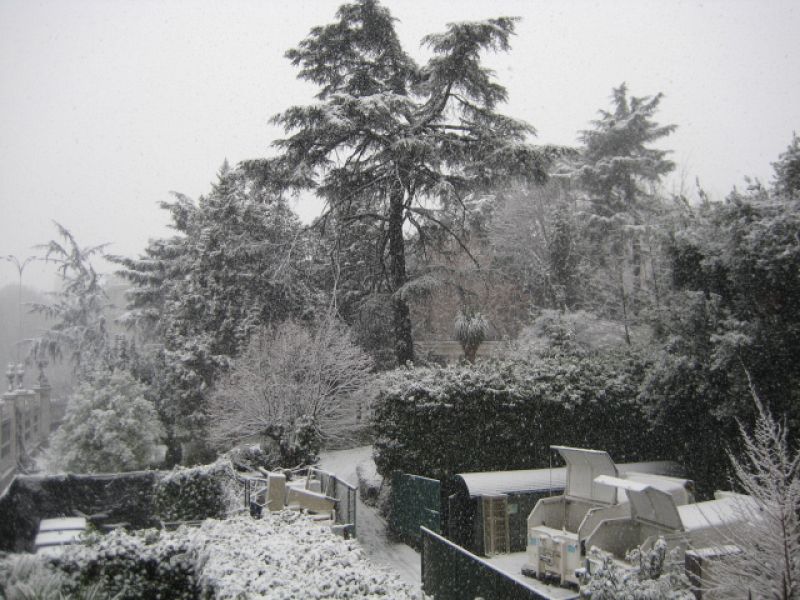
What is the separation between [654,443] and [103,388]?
16435 mm

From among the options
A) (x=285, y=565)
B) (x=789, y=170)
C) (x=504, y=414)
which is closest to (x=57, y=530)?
(x=285, y=565)

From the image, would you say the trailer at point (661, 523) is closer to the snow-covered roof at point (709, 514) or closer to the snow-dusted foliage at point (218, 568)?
the snow-covered roof at point (709, 514)

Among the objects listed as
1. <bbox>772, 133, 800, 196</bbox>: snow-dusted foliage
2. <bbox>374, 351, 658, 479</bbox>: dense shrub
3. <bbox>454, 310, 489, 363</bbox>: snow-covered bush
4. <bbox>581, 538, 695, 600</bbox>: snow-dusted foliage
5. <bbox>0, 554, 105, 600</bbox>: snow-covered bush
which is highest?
<bbox>772, 133, 800, 196</bbox>: snow-dusted foliage

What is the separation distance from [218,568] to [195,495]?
20.0ft

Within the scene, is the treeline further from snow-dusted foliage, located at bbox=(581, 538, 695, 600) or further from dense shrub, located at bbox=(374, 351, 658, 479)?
snow-dusted foliage, located at bbox=(581, 538, 695, 600)

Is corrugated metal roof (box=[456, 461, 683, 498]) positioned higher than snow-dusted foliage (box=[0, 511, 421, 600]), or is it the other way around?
snow-dusted foliage (box=[0, 511, 421, 600])

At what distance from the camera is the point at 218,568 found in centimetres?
523

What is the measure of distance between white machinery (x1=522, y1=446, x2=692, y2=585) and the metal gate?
2243 millimetres

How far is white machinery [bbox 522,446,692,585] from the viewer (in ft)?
30.6

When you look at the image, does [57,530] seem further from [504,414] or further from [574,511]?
[504,414]

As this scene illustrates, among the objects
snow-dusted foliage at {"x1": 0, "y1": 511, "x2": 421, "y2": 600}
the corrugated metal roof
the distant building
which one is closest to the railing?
the corrugated metal roof

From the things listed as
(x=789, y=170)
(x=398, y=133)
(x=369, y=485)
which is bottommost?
(x=369, y=485)

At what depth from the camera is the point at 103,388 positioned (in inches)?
749

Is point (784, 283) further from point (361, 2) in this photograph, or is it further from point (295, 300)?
point (295, 300)
